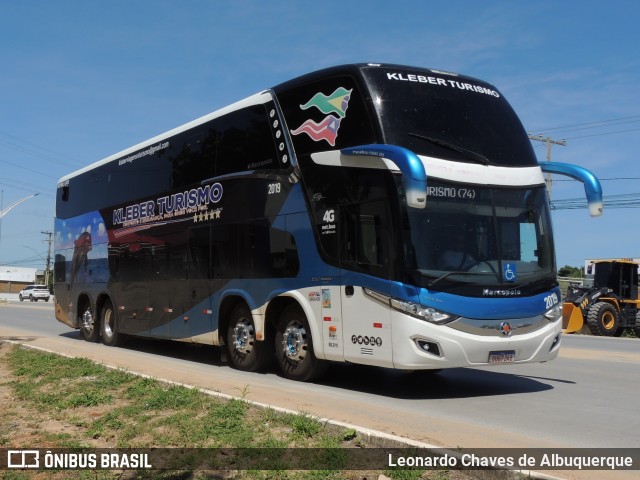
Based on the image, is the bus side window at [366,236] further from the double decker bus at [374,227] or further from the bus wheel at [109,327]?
the bus wheel at [109,327]

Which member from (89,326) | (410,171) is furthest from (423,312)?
(89,326)

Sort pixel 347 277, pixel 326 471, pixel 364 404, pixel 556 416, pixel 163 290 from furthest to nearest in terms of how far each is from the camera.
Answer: pixel 163 290, pixel 347 277, pixel 364 404, pixel 556 416, pixel 326 471

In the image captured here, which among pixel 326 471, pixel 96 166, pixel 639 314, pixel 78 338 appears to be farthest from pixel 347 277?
pixel 639 314

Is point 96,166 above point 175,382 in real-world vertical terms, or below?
above

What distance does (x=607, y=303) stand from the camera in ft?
75.9

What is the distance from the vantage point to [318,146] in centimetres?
1005

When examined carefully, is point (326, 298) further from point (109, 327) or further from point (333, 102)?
point (109, 327)

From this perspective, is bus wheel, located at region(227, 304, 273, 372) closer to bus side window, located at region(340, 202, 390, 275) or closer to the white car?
bus side window, located at region(340, 202, 390, 275)

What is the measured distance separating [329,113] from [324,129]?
0.23 meters

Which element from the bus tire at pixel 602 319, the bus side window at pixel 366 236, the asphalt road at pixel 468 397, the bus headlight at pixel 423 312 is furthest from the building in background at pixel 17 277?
the bus headlight at pixel 423 312

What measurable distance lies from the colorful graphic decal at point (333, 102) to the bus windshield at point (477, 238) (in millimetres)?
1792

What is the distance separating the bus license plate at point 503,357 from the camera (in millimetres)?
8848

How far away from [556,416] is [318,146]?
4.75 m

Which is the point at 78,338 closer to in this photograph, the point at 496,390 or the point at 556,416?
the point at 496,390
